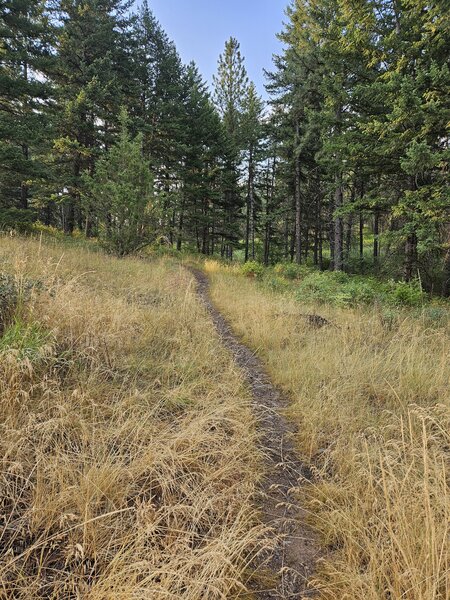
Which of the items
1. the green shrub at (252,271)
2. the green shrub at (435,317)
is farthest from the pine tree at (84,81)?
the green shrub at (435,317)

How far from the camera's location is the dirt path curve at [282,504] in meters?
1.49

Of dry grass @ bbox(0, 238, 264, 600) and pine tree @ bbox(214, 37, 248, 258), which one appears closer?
dry grass @ bbox(0, 238, 264, 600)

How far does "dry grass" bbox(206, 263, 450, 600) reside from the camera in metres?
1.36

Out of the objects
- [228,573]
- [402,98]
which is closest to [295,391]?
[228,573]

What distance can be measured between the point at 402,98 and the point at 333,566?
10.3 metres

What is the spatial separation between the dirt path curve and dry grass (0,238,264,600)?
5.5 inches

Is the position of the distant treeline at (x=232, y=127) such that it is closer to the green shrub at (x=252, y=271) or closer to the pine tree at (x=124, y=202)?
the pine tree at (x=124, y=202)

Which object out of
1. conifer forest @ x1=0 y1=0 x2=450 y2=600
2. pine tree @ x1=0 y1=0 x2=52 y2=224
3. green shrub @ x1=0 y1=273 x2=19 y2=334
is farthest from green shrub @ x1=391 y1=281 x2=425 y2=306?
pine tree @ x1=0 y1=0 x2=52 y2=224

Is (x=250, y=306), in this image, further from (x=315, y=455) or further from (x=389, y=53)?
(x=389, y=53)

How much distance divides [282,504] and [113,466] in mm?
1052

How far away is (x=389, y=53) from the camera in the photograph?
383 inches

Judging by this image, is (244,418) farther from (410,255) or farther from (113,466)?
(410,255)

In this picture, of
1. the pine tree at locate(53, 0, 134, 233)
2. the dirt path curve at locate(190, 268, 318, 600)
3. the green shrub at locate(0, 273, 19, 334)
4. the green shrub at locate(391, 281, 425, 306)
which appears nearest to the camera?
the dirt path curve at locate(190, 268, 318, 600)

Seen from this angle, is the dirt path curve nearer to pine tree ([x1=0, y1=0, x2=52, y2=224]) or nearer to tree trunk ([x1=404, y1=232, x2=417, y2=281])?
tree trunk ([x1=404, y1=232, x2=417, y2=281])
